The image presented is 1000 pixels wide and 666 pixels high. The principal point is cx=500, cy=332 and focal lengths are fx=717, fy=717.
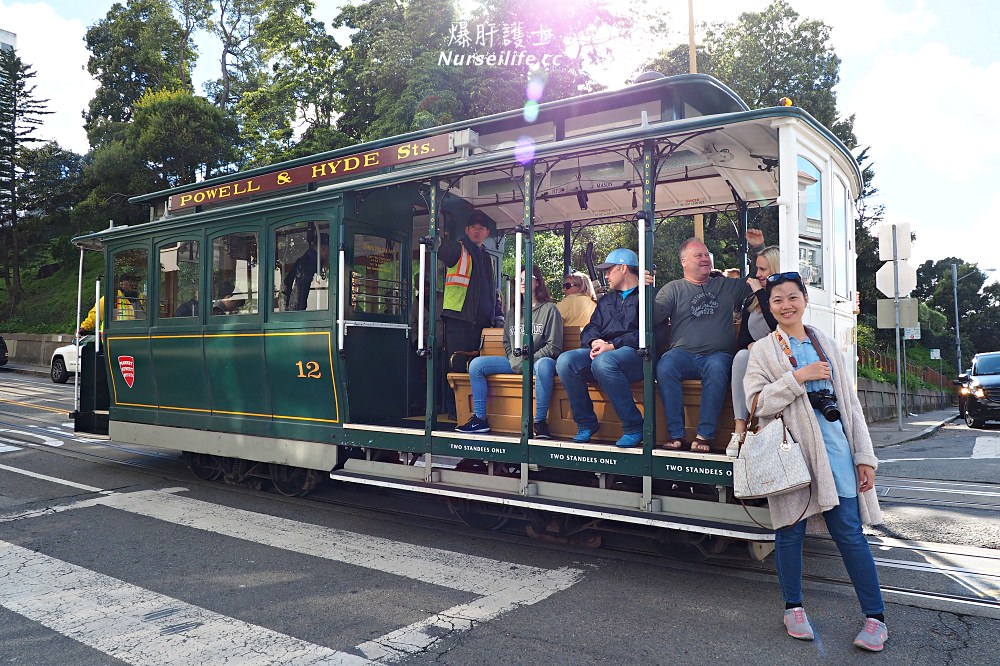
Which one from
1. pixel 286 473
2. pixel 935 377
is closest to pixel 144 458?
pixel 286 473

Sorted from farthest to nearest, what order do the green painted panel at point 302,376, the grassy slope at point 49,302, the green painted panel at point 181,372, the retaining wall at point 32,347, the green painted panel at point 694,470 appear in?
the grassy slope at point 49,302 → the retaining wall at point 32,347 → the green painted panel at point 181,372 → the green painted panel at point 302,376 → the green painted panel at point 694,470

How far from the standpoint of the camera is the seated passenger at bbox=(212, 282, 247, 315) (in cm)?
738

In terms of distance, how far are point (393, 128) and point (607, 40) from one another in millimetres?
6506

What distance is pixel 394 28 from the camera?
22.8 m

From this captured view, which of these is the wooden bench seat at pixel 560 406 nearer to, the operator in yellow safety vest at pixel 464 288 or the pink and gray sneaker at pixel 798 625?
the operator in yellow safety vest at pixel 464 288

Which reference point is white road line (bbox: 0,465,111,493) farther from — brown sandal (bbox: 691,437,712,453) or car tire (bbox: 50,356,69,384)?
car tire (bbox: 50,356,69,384)

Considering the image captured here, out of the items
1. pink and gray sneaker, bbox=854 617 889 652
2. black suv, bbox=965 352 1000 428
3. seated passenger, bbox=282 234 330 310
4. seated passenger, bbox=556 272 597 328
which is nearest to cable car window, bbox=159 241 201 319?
seated passenger, bbox=282 234 330 310

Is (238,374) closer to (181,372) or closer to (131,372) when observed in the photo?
(181,372)

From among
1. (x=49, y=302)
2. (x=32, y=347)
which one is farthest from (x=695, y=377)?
(x=49, y=302)

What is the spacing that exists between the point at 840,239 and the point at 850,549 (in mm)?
2771

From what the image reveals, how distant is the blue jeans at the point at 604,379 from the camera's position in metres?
5.10

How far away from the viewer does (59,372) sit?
2025cm

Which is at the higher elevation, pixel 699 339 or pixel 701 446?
pixel 699 339

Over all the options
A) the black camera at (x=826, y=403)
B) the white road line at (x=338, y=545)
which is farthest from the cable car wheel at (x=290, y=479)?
the black camera at (x=826, y=403)
